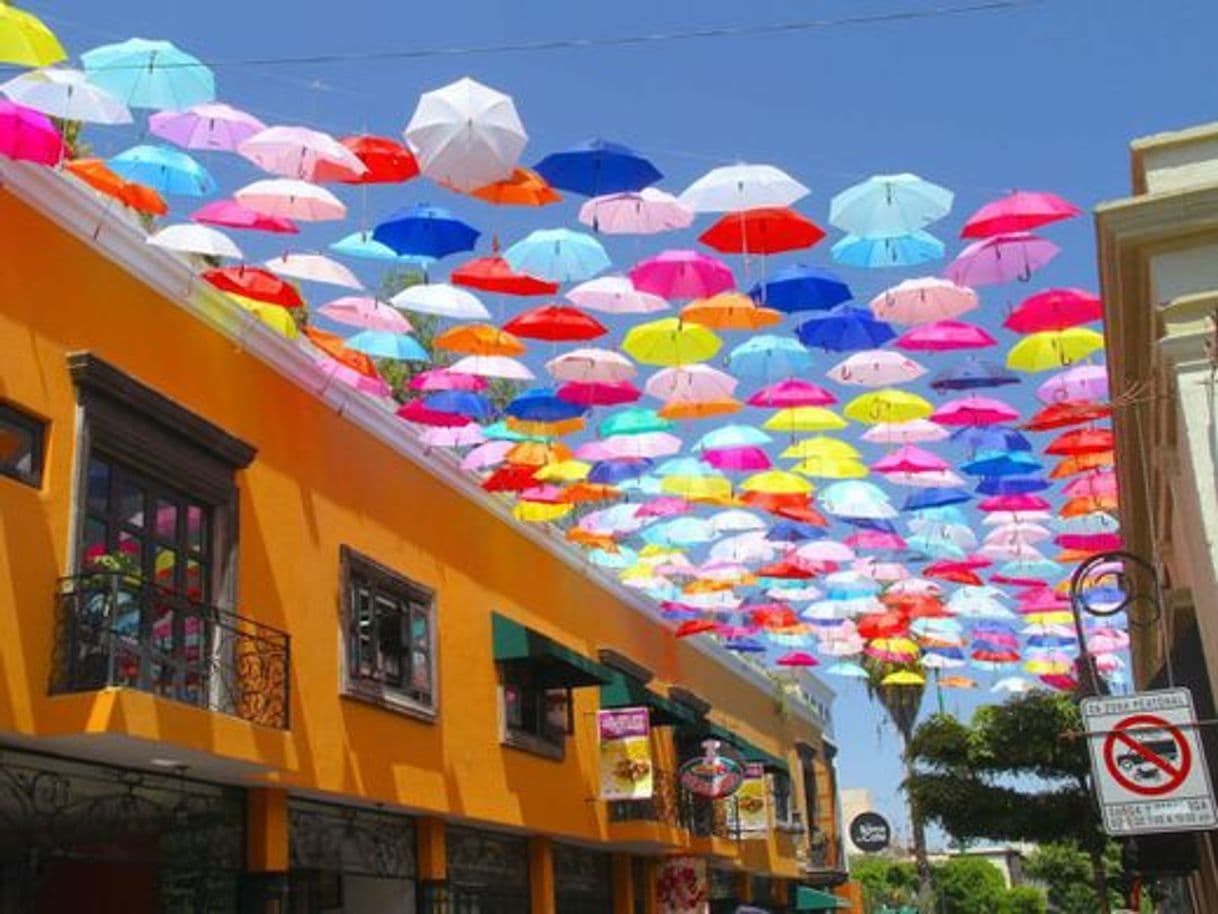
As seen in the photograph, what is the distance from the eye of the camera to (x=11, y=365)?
33.4ft

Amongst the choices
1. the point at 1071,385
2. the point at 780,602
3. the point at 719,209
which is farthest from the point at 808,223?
the point at 780,602

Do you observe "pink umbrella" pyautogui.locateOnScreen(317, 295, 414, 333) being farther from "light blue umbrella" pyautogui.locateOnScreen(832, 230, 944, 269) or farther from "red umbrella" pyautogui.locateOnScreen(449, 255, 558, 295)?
"light blue umbrella" pyautogui.locateOnScreen(832, 230, 944, 269)

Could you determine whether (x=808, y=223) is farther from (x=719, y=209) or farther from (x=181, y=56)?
(x=181, y=56)

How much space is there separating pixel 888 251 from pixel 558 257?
109 inches

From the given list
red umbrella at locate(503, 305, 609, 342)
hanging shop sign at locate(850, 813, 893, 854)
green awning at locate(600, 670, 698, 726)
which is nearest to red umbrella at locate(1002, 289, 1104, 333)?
red umbrella at locate(503, 305, 609, 342)

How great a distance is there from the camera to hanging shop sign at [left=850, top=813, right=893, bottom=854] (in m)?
34.4

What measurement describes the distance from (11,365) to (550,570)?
10730mm

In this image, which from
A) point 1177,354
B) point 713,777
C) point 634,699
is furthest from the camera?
point 713,777

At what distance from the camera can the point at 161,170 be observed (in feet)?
36.9

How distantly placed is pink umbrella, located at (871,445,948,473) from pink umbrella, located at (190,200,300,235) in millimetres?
7101

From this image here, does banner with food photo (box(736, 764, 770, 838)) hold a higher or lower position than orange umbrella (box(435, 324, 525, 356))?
lower

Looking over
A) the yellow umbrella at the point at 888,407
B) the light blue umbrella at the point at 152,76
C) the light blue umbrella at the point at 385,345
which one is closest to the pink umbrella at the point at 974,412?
the yellow umbrella at the point at 888,407

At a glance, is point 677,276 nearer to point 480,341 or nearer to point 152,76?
point 480,341

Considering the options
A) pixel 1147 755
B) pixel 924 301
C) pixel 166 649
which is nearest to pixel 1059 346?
pixel 924 301
